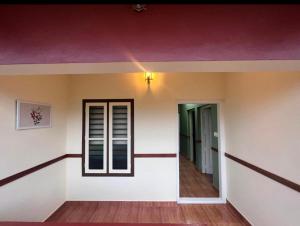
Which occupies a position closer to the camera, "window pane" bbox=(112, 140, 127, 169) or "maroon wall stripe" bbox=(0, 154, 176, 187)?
"maroon wall stripe" bbox=(0, 154, 176, 187)

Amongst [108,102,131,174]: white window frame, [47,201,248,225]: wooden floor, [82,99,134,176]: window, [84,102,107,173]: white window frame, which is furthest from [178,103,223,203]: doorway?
[84,102,107,173]: white window frame

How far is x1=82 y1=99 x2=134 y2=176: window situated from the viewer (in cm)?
412

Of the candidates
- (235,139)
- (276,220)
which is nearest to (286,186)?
(276,220)

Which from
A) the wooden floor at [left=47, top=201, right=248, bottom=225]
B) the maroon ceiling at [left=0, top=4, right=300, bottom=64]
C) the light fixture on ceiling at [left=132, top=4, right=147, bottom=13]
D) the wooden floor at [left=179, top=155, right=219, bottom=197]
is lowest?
the wooden floor at [left=47, top=201, right=248, bottom=225]

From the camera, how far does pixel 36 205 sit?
3.01 m

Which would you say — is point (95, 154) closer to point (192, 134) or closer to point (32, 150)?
point (32, 150)

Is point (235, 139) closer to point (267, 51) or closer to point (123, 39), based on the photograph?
point (267, 51)

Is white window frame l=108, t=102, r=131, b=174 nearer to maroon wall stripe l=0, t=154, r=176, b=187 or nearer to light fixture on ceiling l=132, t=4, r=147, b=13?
Answer: maroon wall stripe l=0, t=154, r=176, b=187

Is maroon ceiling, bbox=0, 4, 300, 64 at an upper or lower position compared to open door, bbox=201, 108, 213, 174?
upper

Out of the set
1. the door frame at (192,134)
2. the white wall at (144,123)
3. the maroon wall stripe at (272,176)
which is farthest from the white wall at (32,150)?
the door frame at (192,134)

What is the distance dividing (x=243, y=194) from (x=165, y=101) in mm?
1970

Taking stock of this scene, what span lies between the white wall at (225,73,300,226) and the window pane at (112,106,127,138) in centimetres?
188

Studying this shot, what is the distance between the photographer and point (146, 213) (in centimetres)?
364

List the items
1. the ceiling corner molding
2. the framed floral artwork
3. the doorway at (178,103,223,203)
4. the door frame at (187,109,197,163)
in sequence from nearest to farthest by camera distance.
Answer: the ceiling corner molding
the framed floral artwork
the doorway at (178,103,223,203)
the door frame at (187,109,197,163)
